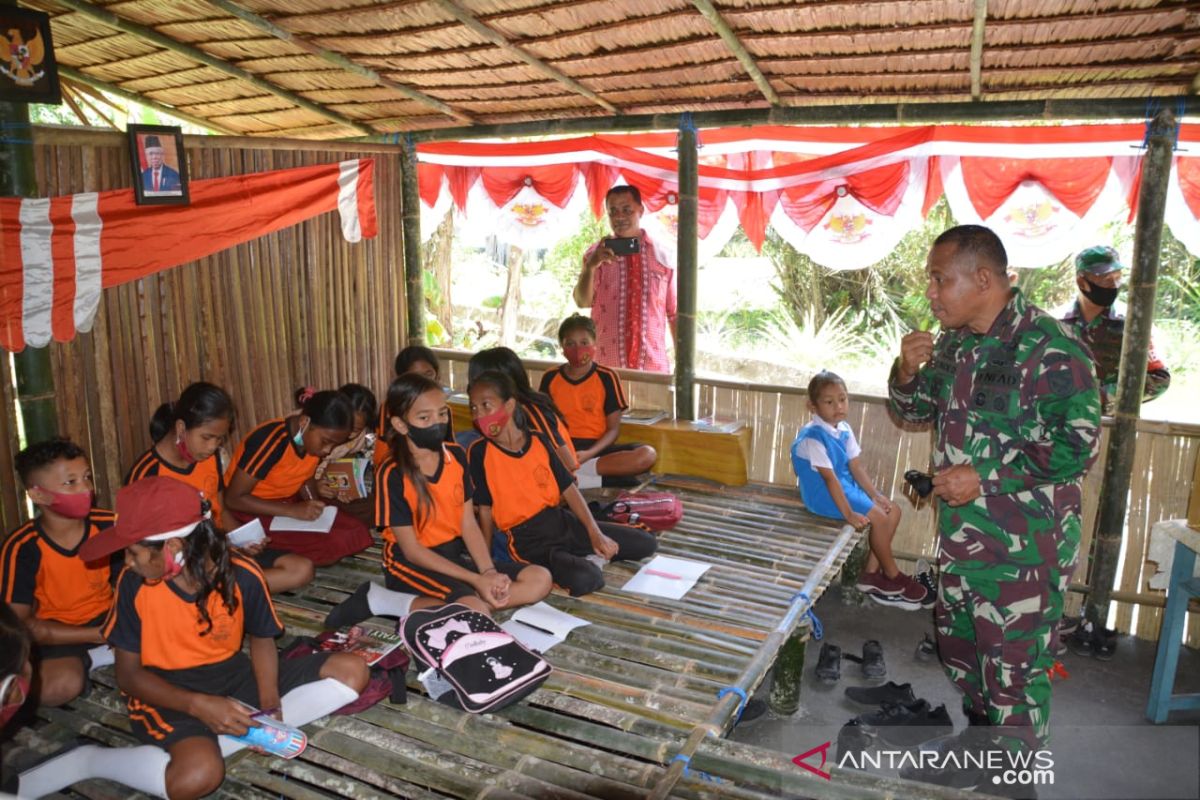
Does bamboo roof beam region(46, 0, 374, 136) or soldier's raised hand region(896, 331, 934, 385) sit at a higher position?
bamboo roof beam region(46, 0, 374, 136)

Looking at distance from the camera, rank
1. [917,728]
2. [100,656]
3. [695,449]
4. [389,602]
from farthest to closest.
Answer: [695,449]
[389,602]
[917,728]
[100,656]

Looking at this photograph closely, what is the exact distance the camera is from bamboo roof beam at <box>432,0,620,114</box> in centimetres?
466

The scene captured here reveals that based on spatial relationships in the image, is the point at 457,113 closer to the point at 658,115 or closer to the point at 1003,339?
the point at 658,115

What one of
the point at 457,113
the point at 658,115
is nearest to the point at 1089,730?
the point at 658,115

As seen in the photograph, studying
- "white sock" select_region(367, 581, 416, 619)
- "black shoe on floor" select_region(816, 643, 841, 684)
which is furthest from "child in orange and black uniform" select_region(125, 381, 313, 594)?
"black shoe on floor" select_region(816, 643, 841, 684)

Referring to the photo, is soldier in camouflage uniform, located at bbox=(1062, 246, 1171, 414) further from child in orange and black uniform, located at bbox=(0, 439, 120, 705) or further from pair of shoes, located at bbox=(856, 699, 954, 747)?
child in orange and black uniform, located at bbox=(0, 439, 120, 705)

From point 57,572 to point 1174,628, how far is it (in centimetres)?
481

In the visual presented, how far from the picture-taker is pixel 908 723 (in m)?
3.70

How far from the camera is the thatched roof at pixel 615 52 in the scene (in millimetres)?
4184

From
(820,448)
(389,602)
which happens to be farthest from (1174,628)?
(389,602)

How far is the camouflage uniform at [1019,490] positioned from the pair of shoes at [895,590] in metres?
1.84

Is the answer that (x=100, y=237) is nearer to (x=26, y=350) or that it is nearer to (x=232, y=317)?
(x=26, y=350)

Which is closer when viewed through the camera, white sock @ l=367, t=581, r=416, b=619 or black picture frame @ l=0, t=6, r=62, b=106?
white sock @ l=367, t=581, r=416, b=619

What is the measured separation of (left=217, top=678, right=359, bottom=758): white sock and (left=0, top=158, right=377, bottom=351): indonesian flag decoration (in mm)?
2661
